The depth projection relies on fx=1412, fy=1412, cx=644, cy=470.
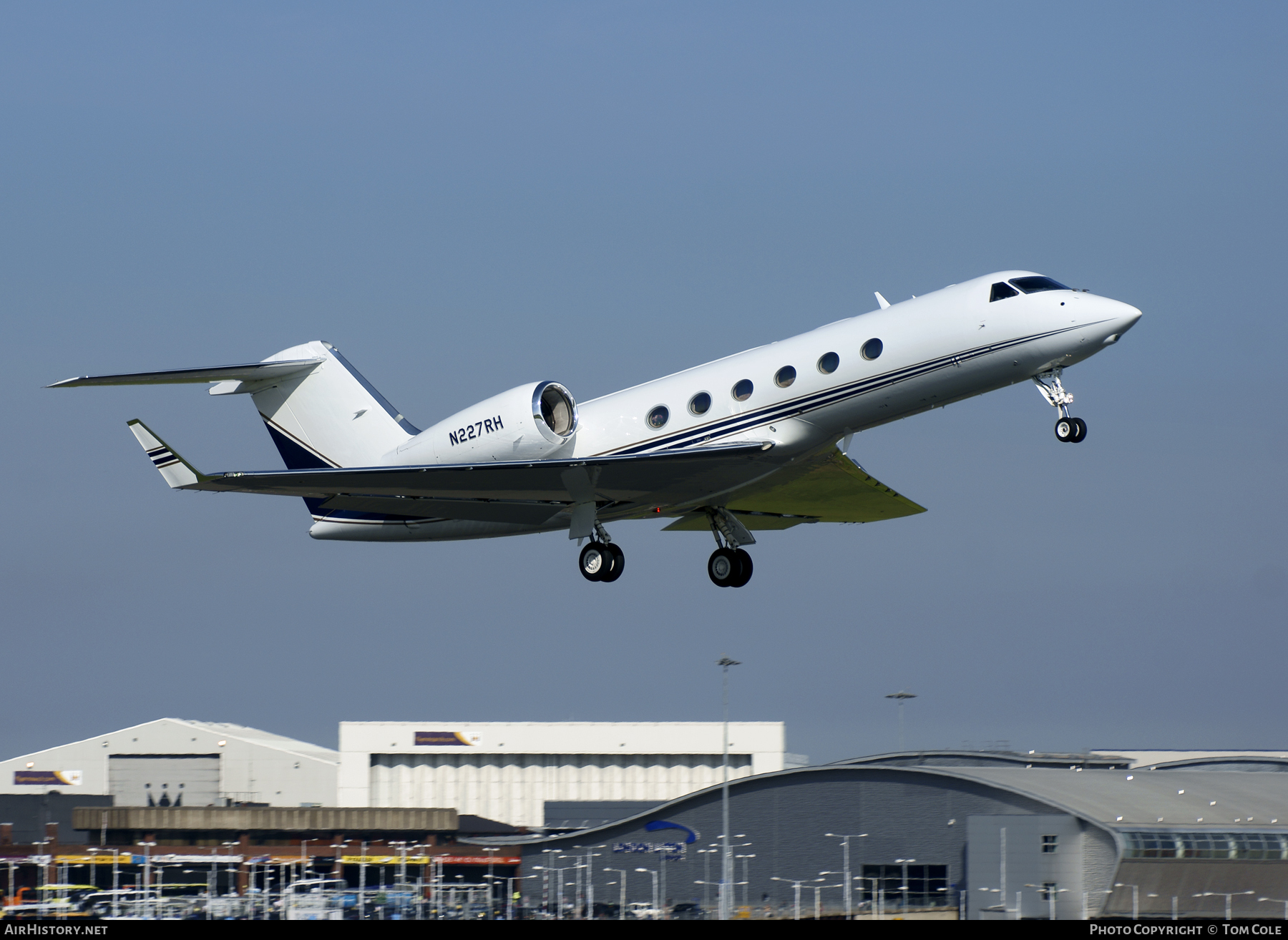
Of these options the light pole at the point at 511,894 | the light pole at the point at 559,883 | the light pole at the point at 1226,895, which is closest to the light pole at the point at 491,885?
the light pole at the point at 511,894

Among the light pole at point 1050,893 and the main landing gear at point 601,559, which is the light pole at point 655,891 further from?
the main landing gear at point 601,559

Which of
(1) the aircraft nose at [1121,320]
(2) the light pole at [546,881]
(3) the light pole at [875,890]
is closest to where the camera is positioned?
(1) the aircraft nose at [1121,320]

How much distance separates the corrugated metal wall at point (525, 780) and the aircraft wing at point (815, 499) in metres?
36.6

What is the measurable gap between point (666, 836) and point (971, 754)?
10783 millimetres

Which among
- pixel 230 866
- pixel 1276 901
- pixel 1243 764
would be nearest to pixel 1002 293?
pixel 1276 901

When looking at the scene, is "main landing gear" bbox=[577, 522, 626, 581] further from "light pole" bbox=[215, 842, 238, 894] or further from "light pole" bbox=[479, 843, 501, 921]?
"light pole" bbox=[215, 842, 238, 894]

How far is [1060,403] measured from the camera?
18859 mm

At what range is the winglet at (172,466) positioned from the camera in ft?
65.8

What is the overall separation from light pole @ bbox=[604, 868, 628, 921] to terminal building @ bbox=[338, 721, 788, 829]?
2096 centimetres

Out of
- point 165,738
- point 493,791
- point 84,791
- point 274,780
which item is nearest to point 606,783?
point 493,791

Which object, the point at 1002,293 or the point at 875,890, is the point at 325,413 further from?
the point at 875,890

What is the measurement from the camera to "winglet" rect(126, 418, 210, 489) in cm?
2006

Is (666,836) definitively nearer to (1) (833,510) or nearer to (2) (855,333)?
(1) (833,510)

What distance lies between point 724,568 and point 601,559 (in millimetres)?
2362
